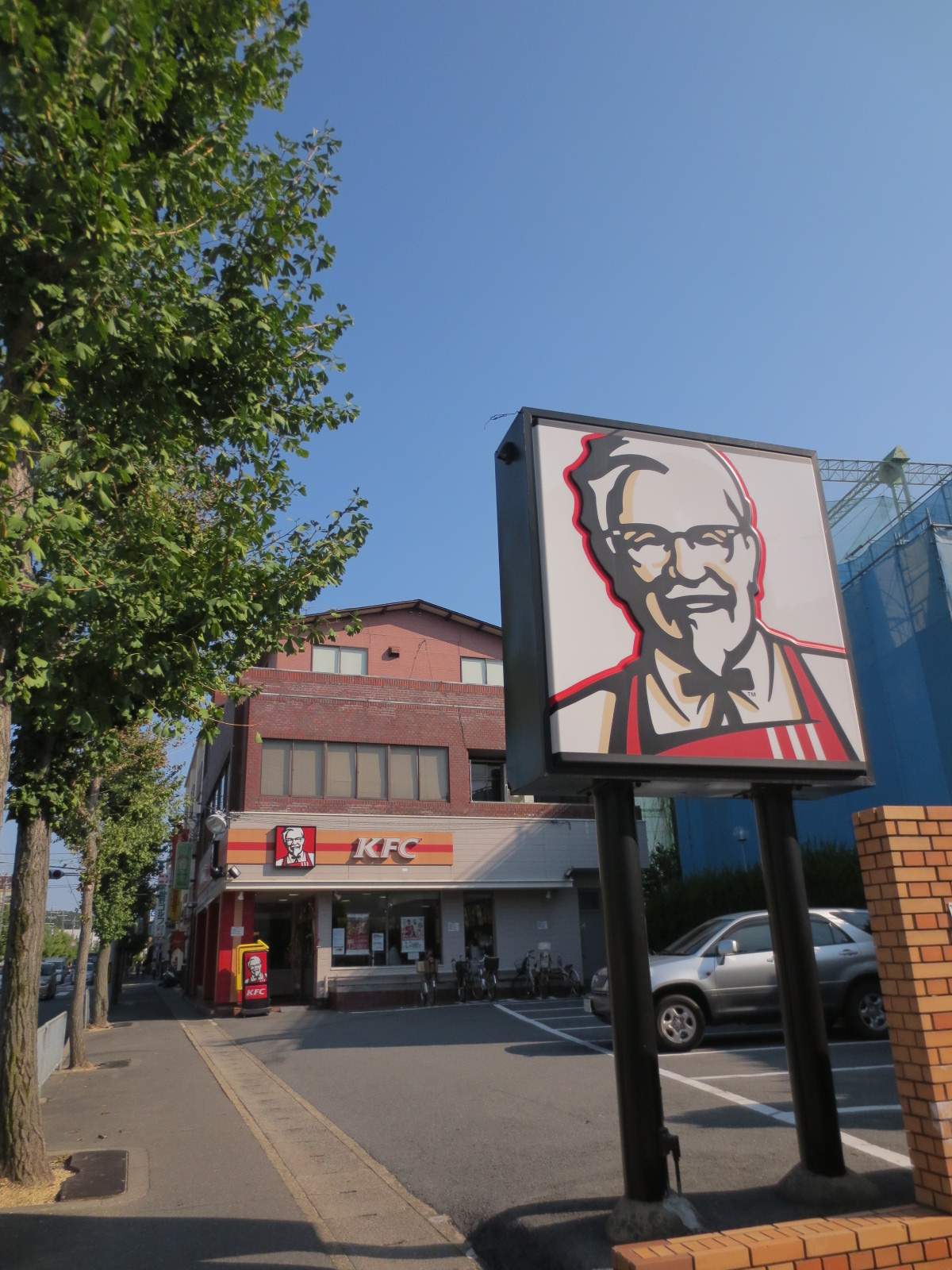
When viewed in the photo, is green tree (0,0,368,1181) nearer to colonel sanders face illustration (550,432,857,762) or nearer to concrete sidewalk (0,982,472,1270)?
concrete sidewalk (0,982,472,1270)

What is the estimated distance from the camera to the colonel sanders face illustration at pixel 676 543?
17.6 ft

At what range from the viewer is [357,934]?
24375 millimetres

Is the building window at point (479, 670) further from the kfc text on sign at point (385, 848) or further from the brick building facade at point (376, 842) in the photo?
the kfc text on sign at point (385, 848)

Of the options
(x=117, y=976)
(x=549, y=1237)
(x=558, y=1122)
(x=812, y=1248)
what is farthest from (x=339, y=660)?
(x=812, y=1248)

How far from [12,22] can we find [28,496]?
289 cm

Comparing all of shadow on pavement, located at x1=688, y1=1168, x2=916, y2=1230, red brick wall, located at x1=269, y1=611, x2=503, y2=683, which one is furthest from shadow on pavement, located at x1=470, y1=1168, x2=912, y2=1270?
red brick wall, located at x1=269, y1=611, x2=503, y2=683

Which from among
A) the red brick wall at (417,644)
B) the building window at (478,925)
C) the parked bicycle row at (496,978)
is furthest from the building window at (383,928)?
the red brick wall at (417,644)

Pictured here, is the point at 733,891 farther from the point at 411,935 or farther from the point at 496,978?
the point at 411,935

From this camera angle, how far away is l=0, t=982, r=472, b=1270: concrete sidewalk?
204 inches

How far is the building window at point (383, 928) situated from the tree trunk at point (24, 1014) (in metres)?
16.8

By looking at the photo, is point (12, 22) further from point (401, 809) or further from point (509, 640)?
point (401, 809)

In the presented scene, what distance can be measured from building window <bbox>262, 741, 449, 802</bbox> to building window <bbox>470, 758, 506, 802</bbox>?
3.39 feet

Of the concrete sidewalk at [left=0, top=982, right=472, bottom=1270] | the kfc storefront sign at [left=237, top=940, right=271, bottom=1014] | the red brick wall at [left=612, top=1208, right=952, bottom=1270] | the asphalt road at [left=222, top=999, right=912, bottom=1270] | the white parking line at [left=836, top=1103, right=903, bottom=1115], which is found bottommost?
the concrete sidewalk at [left=0, top=982, right=472, bottom=1270]

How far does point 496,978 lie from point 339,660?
405 inches
